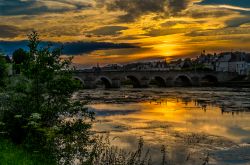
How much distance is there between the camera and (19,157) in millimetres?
12477

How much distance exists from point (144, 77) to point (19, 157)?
103 m

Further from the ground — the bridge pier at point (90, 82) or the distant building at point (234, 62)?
the distant building at point (234, 62)

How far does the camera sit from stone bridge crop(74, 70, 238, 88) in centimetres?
10319

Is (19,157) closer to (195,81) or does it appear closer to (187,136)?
(187,136)

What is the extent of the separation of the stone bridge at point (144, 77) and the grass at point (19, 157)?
81751mm

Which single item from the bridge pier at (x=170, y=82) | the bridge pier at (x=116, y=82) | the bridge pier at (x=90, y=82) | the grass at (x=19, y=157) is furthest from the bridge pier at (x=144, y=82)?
A: the grass at (x=19, y=157)

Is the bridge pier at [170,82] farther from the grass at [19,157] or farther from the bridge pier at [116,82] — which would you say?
the grass at [19,157]

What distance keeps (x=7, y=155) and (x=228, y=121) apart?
77.9 feet

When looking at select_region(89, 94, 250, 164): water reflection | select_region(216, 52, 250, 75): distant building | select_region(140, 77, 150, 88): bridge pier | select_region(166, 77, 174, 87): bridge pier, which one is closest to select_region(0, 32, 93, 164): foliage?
select_region(89, 94, 250, 164): water reflection

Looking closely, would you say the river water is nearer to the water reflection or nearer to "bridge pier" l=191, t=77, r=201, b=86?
the water reflection

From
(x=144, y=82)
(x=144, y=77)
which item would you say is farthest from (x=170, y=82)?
(x=144, y=77)

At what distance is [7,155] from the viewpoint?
41.0ft

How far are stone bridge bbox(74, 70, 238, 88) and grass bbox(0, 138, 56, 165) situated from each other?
81751 millimetres

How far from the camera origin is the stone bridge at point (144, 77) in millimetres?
103188
